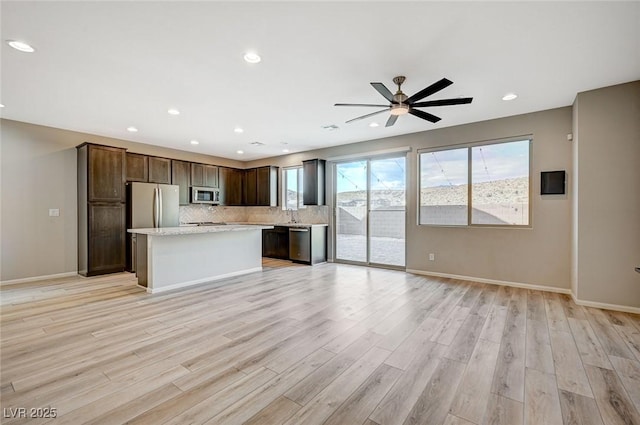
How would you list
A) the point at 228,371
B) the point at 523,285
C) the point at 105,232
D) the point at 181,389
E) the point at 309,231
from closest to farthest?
the point at 181,389 → the point at 228,371 → the point at 523,285 → the point at 105,232 → the point at 309,231

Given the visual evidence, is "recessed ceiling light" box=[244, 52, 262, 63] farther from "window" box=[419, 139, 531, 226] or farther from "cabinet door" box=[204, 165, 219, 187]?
"cabinet door" box=[204, 165, 219, 187]

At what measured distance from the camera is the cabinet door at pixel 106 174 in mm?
5141

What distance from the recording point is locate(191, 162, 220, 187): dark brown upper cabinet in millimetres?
7066

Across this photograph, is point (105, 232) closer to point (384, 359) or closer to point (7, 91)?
point (7, 91)

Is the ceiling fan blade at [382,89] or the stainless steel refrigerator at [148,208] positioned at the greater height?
the ceiling fan blade at [382,89]

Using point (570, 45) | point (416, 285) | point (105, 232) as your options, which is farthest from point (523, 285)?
point (105, 232)

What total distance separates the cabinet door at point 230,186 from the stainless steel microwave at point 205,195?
25 cm

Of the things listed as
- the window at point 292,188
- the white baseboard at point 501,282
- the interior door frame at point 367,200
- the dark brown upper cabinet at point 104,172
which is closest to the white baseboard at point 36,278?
→ the dark brown upper cabinet at point 104,172

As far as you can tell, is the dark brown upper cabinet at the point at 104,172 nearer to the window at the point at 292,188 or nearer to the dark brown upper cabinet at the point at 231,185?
the dark brown upper cabinet at the point at 231,185

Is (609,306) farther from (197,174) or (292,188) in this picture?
(197,174)

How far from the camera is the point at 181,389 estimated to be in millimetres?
1926

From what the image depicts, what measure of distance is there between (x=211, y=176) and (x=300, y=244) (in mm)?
3079

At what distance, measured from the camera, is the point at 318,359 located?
2.31 meters

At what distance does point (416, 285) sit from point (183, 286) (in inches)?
145
